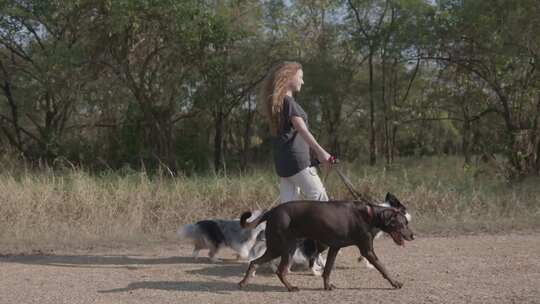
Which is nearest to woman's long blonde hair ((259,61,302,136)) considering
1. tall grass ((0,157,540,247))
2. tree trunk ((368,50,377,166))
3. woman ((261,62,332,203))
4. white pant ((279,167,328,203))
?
woman ((261,62,332,203))

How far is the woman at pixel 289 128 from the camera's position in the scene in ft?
20.4

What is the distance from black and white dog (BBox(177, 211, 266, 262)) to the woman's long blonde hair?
1319 mm

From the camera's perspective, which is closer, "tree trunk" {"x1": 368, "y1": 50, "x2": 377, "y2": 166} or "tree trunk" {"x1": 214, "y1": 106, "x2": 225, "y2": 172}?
"tree trunk" {"x1": 214, "y1": 106, "x2": 225, "y2": 172}

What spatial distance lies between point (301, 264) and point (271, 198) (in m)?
4.15

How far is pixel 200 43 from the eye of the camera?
1733cm

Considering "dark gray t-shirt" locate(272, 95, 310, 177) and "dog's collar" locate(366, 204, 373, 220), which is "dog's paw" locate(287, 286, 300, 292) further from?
"dark gray t-shirt" locate(272, 95, 310, 177)

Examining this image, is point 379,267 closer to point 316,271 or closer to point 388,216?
point 388,216

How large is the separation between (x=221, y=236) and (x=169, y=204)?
10.6 ft

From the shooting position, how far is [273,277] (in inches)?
249

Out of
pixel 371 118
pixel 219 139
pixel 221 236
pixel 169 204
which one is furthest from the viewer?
pixel 371 118

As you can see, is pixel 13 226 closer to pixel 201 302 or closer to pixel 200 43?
pixel 201 302

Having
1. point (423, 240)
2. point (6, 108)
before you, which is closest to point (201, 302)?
point (423, 240)

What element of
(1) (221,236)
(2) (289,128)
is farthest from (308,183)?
(1) (221,236)

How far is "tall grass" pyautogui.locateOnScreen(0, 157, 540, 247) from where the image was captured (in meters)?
9.03
